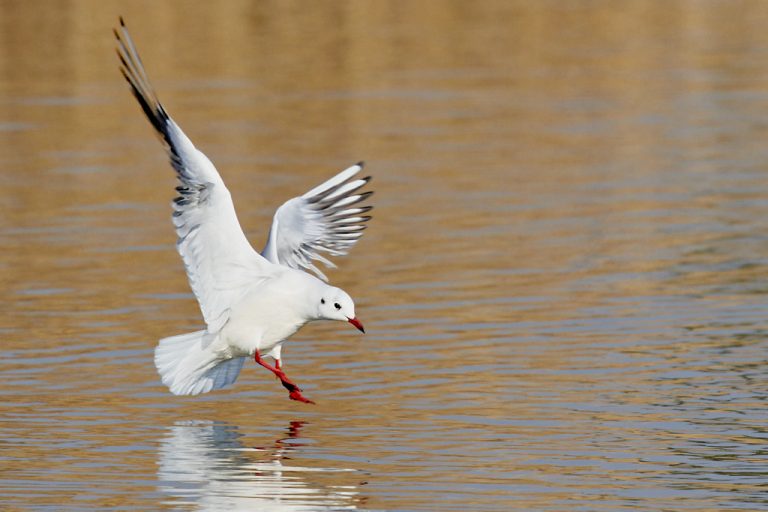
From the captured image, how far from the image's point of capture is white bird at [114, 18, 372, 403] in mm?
11180

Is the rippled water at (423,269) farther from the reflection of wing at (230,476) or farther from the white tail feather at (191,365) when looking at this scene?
the white tail feather at (191,365)

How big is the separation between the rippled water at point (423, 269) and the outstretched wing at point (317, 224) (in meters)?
0.73

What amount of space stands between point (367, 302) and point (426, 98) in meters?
11.2

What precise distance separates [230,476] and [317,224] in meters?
2.75

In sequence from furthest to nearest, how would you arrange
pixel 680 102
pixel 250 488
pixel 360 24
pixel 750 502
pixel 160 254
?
pixel 360 24 → pixel 680 102 → pixel 160 254 → pixel 250 488 → pixel 750 502

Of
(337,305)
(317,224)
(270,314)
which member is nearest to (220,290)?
(270,314)

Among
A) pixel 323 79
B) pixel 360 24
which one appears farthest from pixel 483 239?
pixel 360 24

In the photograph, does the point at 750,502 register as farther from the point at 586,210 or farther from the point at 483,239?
the point at 586,210

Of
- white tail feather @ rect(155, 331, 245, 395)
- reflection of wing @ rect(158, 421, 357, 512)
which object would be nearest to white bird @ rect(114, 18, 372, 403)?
white tail feather @ rect(155, 331, 245, 395)

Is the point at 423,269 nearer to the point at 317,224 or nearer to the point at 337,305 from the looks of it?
the point at 317,224

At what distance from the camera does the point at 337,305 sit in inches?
435

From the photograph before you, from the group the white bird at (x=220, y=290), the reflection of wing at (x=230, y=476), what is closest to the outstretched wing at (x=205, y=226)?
the white bird at (x=220, y=290)

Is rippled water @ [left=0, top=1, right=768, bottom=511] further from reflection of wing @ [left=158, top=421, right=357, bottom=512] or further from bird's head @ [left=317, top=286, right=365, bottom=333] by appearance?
bird's head @ [left=317, top=286, right=365, bottom=333]

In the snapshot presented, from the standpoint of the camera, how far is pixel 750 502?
9148 mm
